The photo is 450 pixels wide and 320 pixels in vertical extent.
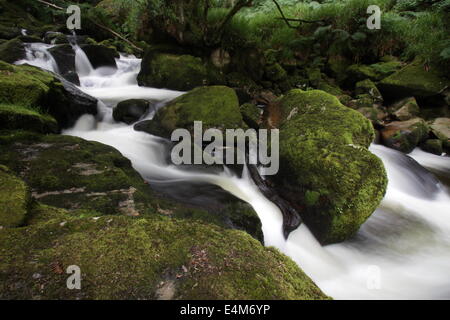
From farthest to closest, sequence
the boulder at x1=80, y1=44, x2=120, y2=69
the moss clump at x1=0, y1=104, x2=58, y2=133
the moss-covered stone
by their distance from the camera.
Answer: the boulder at x1=80, y1=44, x2=120, y2=69 → the moss-covered stone → the moss clump at x1=0, y1=104, x2=58, y2=133

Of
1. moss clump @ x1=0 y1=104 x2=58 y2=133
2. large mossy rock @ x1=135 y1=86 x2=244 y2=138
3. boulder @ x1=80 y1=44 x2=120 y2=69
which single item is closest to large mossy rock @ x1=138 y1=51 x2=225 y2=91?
large mossy rock @ x1=135 y1=86 x2=244 y2=138

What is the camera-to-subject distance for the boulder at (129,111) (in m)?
5.75

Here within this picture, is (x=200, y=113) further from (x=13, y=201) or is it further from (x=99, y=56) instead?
(x=99, y=56)

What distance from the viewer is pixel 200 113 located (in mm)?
5020

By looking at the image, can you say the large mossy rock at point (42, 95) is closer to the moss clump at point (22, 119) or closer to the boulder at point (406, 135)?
the moss clump at point (22, 119)

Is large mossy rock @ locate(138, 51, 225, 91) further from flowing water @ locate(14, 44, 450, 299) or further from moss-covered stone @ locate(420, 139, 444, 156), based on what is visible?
moss-covered stone @ locate(420, 139, 444, 156)

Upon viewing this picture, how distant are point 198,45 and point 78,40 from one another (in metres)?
6.99

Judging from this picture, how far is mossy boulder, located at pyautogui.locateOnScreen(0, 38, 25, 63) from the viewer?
23.1 ft

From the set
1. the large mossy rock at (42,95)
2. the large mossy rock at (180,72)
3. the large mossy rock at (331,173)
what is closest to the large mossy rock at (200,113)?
the large mossy rock at (331,173)

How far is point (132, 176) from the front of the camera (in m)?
3.17

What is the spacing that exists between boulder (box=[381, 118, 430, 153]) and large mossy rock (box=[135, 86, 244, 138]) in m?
4.09
